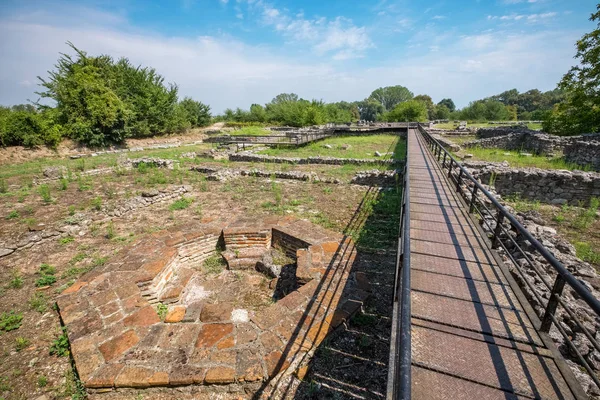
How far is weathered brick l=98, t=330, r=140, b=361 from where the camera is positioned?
300cm

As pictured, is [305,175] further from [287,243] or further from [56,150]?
[56,150]

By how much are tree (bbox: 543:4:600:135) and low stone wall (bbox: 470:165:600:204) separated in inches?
516

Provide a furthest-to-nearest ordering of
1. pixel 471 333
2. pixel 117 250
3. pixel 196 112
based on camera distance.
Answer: pixel 196 112
pixel 117 250
pixel 471 333

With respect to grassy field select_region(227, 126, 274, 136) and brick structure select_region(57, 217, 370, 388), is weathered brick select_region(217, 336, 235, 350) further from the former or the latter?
grassy field select_region(227, 126, 274, 136)

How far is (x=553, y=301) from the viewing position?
2348 mm

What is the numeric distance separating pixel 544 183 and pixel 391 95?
4370 inches

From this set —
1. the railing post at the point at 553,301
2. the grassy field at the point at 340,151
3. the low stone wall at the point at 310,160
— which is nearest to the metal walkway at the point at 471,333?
the railing post at the point at 553,301

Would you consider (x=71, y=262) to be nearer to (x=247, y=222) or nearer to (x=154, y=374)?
(x=247, y=222)

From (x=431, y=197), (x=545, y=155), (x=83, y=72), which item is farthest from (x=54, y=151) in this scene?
(x=545, y=155)

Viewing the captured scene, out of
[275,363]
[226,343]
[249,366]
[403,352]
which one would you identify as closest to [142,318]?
[226,343]

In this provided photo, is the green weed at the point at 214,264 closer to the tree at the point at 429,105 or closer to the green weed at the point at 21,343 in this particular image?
the green weed at the point at 21,343

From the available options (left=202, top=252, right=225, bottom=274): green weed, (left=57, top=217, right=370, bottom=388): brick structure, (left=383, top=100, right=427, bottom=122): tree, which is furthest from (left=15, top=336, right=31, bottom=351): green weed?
(left=383, top=100, right=427, bottom=122): tree

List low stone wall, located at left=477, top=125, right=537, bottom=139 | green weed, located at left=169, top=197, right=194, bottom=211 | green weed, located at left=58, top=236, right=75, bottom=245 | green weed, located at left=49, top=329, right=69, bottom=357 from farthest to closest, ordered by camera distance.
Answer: low stone wall, located at left=477, top=125, right=537, bottom=139, green weed, located at left=169, top=197, right=194, bottom=211, green weed, located at left=58, top=236, right=75, bottom=245, green weed, located at left=49, top=329, right=69, bottom=357

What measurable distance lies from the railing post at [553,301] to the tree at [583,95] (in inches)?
919
